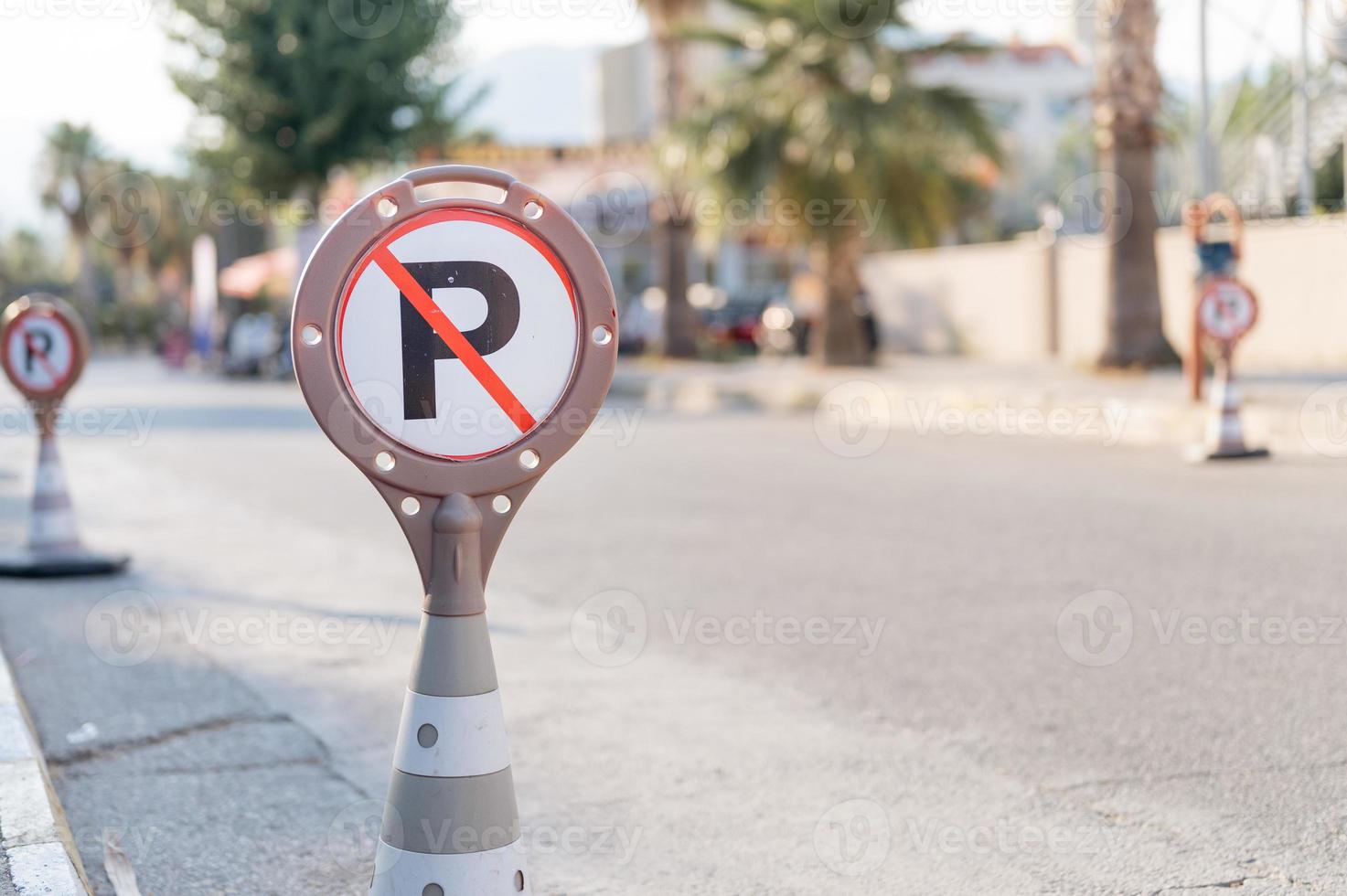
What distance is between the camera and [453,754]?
8.38 feet

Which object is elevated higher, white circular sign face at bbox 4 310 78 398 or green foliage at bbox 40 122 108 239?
green foliage at bbox 40 122 108 239

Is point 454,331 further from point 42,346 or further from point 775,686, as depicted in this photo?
point 42,346

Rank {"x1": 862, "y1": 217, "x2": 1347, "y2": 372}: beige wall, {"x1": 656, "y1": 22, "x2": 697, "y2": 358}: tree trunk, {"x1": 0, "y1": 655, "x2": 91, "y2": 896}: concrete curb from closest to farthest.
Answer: {"x1": 0, "y1": 655, "x2": 91, "y2": 896}: concrete curb → {"x1": 862, "y1": 217, "x2": 1347, "y2": 372}: beige wall → {"x1": 656, "y1": 22, "x2": 697, "y2": 358}: tree trunk

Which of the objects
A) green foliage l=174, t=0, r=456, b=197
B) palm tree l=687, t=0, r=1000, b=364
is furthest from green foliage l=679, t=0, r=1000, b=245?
green foliage l=174, t=0, r=456, b=197

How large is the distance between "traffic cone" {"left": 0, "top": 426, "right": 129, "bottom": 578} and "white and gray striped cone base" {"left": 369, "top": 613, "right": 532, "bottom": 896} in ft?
18.4

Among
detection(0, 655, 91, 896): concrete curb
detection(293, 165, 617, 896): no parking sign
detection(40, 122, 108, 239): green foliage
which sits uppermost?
detection(40, 122, 108, 239): green foliage

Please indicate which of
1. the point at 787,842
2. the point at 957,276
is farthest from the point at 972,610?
the point at 957,276

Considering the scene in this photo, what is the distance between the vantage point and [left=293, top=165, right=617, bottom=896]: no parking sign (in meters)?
2.55

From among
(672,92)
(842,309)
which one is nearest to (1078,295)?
(842,309)

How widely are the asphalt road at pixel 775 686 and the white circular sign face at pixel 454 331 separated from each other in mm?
1342

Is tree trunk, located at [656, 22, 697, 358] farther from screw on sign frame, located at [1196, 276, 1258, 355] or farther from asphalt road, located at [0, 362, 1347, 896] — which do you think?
asphalt road, located at [0, 362, 1347, 896]

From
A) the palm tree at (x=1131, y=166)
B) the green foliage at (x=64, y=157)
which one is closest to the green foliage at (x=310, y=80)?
the palm tree at (x=1131, y=166)

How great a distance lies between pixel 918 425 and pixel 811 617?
33.1 ft

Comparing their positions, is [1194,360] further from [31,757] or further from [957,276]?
[957,276]
